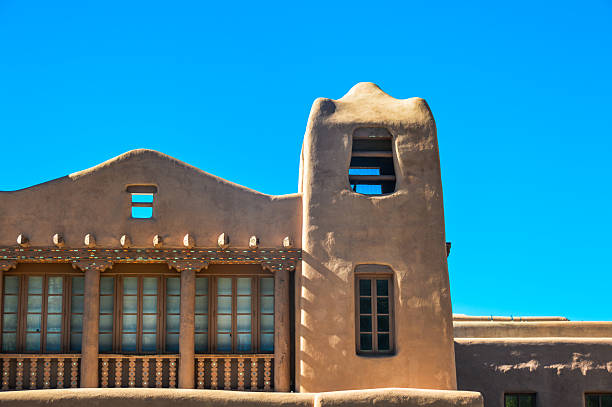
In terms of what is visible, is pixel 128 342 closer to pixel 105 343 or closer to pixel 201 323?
pixel 105 343

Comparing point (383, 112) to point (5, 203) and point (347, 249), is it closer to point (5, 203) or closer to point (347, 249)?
point (347, 249)

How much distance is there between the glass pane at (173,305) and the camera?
1936cm

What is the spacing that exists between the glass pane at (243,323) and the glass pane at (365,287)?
2.70 m

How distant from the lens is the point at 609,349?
66.4ft

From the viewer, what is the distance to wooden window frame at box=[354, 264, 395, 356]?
18.5 meters

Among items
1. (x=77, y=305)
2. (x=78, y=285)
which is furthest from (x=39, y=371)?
(x=78, y=285)

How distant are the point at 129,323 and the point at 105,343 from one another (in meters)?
0.69

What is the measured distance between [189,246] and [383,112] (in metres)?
5.37

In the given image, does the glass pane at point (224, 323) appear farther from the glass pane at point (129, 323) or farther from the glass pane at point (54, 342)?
the glass pane at point (54, 342)

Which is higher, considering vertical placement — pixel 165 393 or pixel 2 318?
pixel 2 318


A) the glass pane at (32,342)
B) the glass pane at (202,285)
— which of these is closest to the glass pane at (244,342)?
the glass pane at (202,285)

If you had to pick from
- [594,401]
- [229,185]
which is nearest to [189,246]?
[229,185]

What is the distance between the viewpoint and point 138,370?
18.8 m

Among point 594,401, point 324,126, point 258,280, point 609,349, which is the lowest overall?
point 594,401
